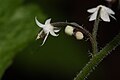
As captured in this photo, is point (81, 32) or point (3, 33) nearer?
point (81, 32)

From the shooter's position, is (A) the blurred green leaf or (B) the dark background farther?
(B) the dark background

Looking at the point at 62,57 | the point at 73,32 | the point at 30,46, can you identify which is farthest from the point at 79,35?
the point at 62,57

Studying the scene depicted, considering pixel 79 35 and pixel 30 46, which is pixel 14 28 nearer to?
pixel 30 46

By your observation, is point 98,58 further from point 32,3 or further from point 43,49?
point 43,49

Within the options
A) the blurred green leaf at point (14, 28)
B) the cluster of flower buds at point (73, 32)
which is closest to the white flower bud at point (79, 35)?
the cluster of flower buds at point (73, 32)

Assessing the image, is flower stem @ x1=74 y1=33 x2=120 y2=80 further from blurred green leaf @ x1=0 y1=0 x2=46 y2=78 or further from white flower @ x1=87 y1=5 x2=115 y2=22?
blurred green leaf @ x1=0 y1=0 x2=46 y2=78

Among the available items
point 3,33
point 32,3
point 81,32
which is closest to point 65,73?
point 32,3

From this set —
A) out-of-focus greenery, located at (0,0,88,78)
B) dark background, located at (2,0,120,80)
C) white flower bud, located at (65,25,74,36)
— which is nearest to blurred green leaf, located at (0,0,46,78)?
out-of-focus greenery, located at (0,0,88,78)
